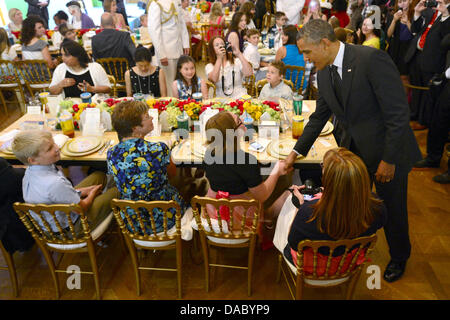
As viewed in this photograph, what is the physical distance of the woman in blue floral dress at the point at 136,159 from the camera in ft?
7.35

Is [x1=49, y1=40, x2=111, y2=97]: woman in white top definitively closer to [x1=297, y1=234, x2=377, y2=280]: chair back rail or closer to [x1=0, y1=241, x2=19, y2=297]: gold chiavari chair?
[x1=0, y1=241, x2=19, y2=297]: gold chiavari chair

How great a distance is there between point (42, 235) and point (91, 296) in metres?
0.62

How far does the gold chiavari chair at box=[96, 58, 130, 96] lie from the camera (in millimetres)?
4844

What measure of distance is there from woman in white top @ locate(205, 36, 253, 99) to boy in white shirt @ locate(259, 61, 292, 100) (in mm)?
433

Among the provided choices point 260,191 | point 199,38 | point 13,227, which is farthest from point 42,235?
point 199,38

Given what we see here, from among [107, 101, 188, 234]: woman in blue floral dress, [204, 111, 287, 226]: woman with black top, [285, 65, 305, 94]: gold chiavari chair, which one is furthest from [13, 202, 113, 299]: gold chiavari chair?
[285, 65, 305, 94]: gold chiavari chair

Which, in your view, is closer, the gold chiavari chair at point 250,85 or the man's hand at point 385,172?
the man's hand at point 385,172

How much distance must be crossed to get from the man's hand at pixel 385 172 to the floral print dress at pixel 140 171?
135 cm

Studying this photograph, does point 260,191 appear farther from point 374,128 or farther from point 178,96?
point 178,96

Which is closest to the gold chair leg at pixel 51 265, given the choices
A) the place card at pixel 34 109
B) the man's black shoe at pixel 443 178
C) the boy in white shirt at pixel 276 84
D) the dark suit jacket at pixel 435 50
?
the place card at pixel 34 109

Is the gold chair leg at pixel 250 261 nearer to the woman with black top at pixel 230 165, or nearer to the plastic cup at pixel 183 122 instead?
the woman with black top at pixel 230 165

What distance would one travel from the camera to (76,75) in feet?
12.5
